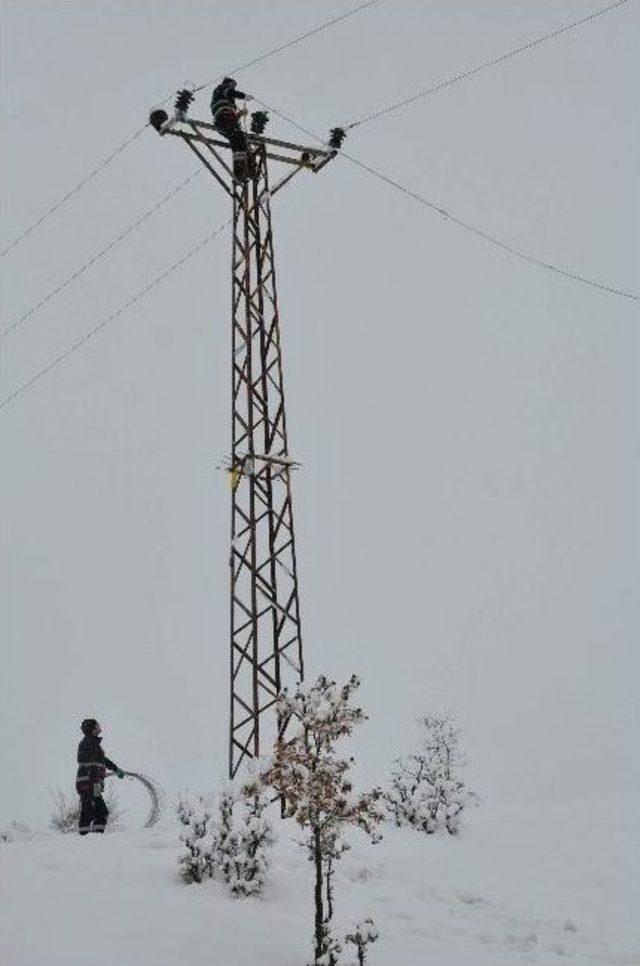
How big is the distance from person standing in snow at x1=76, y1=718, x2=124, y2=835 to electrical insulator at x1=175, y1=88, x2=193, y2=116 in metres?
10.9

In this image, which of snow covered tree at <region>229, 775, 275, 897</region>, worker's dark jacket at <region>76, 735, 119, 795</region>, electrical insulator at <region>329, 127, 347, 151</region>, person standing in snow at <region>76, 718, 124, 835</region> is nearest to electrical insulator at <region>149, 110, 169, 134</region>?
electrical insulator at <region>329, 127, 347, 151</region>

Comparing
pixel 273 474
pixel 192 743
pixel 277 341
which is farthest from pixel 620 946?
pixel 192 743

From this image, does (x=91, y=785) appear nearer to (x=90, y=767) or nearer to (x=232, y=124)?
(x=90, y=767)

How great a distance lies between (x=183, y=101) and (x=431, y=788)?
14.3 meters

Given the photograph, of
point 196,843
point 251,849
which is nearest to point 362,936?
point 251,849

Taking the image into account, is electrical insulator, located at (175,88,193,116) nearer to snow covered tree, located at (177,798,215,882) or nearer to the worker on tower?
the worker on tower

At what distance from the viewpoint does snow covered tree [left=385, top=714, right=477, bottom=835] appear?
16156 mm

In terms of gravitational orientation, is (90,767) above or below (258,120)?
below

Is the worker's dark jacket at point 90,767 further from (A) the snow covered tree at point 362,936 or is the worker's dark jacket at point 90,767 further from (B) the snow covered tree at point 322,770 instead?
(A) the snow covered tree at point 362,936

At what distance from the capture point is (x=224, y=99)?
1546 centimetres

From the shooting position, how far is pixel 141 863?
10359 millimetres

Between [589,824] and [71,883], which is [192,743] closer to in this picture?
[589,824]

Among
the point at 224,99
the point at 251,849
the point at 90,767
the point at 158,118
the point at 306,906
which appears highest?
the point at 224,99

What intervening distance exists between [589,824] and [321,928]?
1206 centimetres
